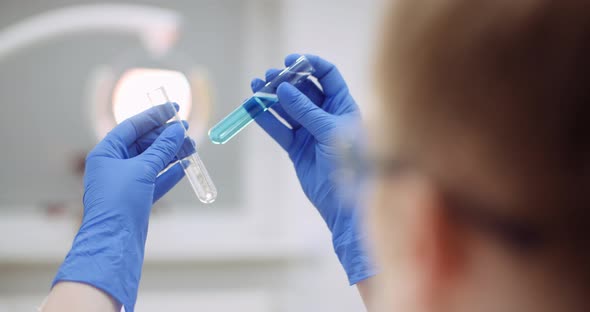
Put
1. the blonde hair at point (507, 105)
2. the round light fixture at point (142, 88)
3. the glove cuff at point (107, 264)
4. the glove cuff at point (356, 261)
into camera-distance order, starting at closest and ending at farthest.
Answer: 1. the blonde hair at point (507, 105)
2. the glove cuff at point (107, 264)
3. the glove cuff at point (356, 261)
4. the round light fixture at point (142, 88)

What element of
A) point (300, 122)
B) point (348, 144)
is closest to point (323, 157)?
point (300, 122)

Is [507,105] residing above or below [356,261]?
above

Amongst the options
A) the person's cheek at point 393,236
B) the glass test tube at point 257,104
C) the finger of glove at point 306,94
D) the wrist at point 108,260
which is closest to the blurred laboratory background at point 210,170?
the finger of glove at point 306,94

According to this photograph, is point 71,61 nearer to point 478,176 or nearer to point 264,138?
point 264,138

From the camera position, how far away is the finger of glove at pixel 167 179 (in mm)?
1221

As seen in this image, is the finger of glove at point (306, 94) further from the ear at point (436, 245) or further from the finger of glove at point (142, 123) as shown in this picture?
the ear at point (436, 245)

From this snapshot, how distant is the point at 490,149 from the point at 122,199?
2.56 feet

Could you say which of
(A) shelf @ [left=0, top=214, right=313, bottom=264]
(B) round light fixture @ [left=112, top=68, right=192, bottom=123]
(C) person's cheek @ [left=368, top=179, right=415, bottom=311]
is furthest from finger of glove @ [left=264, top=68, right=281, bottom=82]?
(A) shelf @ [left=0, top=214, right=313, bottom=264]

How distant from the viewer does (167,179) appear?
1.23 meters

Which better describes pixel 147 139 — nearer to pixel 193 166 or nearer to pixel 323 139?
pixel 193 166

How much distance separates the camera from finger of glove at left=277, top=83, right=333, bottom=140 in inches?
46.6

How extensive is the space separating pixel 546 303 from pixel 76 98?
253cm

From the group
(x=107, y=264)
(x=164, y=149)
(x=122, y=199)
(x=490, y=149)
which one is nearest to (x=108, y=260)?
(x=107, y=264)

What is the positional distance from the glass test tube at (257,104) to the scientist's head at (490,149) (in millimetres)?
708
